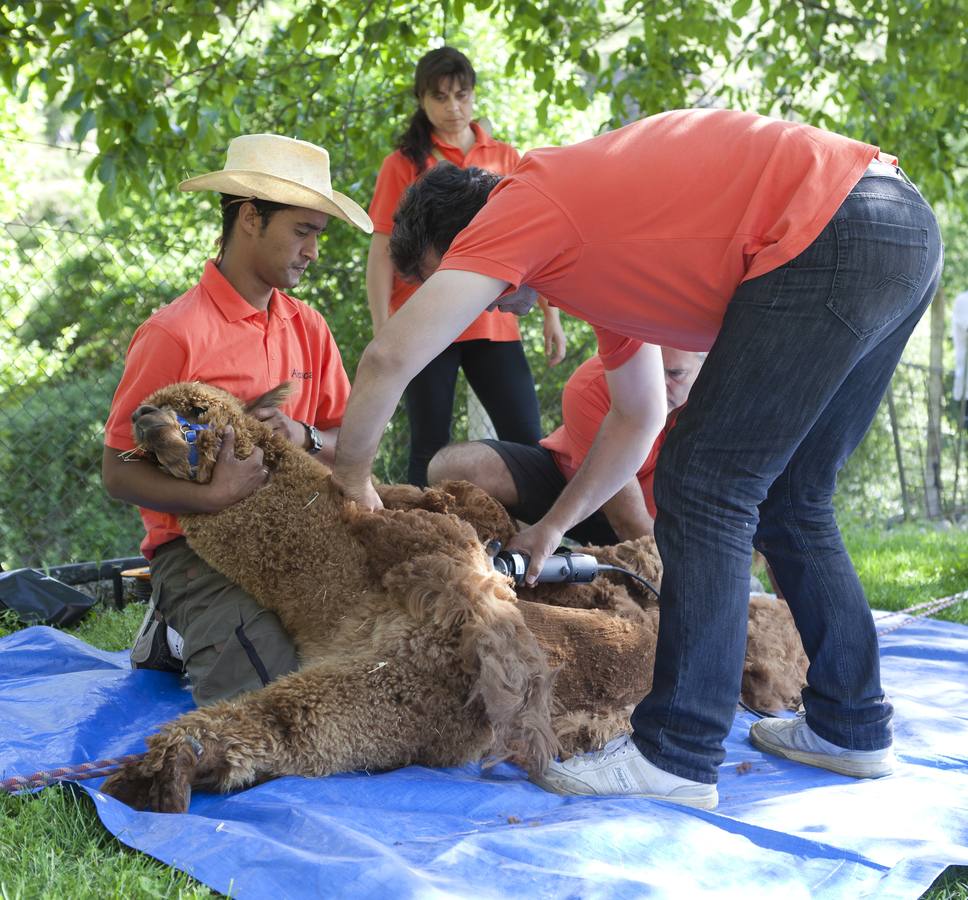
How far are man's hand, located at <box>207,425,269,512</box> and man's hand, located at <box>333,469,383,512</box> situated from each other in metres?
0.23

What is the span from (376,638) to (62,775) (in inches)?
30.5

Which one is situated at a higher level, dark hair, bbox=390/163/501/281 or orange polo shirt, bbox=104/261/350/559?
dark hair, bbox=390/163/501/281

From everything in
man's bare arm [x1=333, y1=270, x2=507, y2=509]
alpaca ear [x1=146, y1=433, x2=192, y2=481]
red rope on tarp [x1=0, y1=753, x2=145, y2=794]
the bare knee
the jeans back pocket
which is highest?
the jeans back pocket

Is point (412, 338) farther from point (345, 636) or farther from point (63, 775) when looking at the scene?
point (63, 775)

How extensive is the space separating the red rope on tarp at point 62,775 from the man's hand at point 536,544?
120 cm

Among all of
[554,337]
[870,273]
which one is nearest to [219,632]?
[870,273]

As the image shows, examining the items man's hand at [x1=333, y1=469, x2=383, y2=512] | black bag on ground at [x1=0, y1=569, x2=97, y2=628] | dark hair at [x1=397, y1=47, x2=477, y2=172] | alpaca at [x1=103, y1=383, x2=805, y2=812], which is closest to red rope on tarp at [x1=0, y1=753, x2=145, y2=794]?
alpaca at [x1=103, y1=383, x2=805, y2=812]

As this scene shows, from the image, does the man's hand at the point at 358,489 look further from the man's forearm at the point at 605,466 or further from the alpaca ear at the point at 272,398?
the man's forearm at the point at 605,466

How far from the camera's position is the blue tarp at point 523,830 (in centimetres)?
195

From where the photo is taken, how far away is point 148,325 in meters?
3.23

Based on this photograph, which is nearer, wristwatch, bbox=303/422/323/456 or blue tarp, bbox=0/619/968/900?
Answer: blue tarp, bbox=0/619/968/900

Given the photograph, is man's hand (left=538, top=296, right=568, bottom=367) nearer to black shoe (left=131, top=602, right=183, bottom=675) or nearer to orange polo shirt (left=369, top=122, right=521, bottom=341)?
orange polo shirt (left=369, top=122, right=521, bottom=341)

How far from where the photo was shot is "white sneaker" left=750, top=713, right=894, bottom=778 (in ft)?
9.04

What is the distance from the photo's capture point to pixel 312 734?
2465 millimetres
